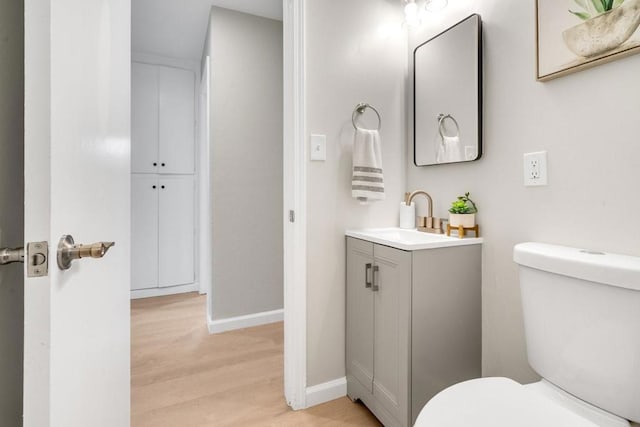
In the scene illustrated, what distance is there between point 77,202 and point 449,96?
147cm

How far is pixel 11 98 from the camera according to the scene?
2.16 ft

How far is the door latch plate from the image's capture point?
531 mm

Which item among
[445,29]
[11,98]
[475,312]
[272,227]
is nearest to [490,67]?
[445,29]

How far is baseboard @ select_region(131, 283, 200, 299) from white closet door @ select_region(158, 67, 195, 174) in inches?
46.7

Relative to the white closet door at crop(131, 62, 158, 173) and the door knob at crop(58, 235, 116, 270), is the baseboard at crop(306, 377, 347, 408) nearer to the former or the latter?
the door knob at crop(58, 235, 116, 270)

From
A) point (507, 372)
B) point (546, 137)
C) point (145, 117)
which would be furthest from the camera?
point (145, 117)

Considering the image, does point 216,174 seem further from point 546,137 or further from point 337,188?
point 546,137

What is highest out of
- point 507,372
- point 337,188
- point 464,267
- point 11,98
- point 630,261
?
point 11,98

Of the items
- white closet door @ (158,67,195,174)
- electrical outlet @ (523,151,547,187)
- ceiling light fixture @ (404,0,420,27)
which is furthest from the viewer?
white closet door @ (158,67,195,174)

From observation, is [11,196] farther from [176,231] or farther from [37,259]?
[176,231]

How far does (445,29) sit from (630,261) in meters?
1.24

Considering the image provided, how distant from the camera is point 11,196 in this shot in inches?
26.5

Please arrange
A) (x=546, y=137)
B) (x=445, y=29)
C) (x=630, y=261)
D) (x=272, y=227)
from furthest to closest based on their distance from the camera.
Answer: (x=272, y=227) < (x=445, y=29) < (x=546, y=137) < (x=630, y=261)

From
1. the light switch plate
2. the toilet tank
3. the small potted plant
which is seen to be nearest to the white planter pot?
the small potted plant
